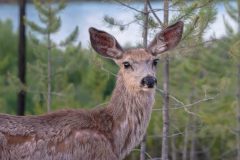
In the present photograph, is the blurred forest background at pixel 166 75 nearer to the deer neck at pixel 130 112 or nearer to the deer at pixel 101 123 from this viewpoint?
the deer at pixel 101 123

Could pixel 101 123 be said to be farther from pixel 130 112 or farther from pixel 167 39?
pixel 167 39

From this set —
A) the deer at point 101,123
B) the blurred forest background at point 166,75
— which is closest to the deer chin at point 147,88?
the deer at point 101,123

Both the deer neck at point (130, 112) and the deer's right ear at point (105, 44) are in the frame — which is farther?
the deer's right ear at point (105, 44)

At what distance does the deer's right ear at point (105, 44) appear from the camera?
27.5 ft

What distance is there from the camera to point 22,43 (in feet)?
50.7

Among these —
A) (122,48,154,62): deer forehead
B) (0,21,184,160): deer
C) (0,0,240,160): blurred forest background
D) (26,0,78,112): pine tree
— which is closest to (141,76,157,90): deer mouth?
(0,21,184,160): deer

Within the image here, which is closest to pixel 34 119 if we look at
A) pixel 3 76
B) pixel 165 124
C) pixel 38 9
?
pixel 165 124

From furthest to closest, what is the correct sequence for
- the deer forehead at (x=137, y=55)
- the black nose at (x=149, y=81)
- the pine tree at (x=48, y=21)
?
1. the pine tree at (x=48, y=21)
2. the deer forehead at (x=137, y=55)
3. the black nose at (x=149, y=81)

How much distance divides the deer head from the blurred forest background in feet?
2.50

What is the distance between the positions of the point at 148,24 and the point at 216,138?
8.44 metres

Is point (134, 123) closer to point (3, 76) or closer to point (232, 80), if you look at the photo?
point (232, 80)

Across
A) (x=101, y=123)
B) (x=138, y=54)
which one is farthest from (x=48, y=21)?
(x=101, y=123)

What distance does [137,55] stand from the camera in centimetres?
→ 824

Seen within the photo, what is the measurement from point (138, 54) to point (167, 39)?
0.56 m
